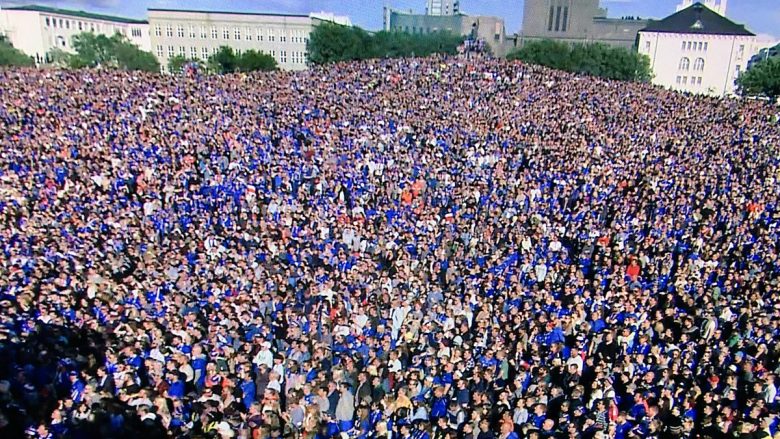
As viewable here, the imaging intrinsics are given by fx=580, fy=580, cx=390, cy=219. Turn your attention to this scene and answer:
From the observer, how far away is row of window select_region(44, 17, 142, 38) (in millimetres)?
82894

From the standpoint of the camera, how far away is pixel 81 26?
294 ft

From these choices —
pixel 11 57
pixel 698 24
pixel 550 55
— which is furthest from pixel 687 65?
pixel 11 57

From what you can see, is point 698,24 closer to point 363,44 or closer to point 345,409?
point 363,44

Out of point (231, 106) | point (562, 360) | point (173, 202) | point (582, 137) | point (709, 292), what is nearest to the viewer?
point (562, 360)

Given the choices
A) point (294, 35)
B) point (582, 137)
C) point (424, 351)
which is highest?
point (294, 35)

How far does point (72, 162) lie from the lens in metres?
16.0

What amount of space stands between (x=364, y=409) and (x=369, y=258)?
483 centimetres

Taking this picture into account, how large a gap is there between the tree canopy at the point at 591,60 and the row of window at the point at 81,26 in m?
67.5

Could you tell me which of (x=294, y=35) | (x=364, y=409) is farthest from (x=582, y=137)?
(x=294, y=35)

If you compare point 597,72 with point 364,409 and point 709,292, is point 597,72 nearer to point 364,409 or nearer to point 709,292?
point 709,292

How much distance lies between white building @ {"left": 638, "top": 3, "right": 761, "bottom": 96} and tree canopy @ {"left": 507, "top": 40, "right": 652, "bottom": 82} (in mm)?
10552

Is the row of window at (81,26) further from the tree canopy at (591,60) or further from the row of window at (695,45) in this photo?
the row of window at (695,45)

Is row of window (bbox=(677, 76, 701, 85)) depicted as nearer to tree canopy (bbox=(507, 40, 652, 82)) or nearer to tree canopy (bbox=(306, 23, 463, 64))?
tree canopy (bbox=(507, 40, 652, 82))

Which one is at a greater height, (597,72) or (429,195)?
(597,72)
